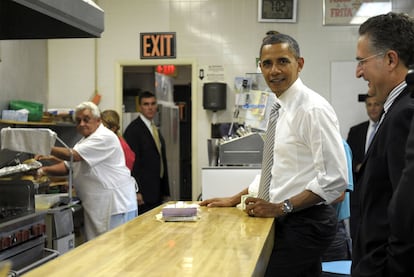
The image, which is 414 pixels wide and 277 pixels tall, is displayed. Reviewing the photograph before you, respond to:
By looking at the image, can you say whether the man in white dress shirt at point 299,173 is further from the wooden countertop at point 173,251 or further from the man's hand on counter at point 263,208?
the wooden countertop at point 173,251

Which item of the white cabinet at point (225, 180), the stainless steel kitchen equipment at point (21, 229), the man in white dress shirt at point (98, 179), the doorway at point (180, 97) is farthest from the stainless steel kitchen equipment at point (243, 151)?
the doorway at point (180, 97)

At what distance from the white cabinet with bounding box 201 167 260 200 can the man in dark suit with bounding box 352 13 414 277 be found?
2212 millimetres

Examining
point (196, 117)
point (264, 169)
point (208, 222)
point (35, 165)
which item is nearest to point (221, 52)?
point (196, 117)

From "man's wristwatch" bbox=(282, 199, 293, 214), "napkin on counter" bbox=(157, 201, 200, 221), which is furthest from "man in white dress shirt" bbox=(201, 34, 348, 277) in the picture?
"napkin on counter" bbox=(157, 201, 200, 221)

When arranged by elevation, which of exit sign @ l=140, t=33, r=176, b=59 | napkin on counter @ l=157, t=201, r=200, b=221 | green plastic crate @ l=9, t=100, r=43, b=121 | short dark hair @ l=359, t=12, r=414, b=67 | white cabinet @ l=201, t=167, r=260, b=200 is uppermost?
exit sign @ l=140, t=33, r=176, b=59

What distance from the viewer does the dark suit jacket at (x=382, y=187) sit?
1466 millimetres

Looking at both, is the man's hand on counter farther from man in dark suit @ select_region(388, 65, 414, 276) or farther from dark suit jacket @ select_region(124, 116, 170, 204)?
dark suit jacket @ select_region(124, 116, 170, 204)

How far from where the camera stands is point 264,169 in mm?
2400

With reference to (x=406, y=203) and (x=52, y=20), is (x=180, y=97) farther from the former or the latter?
(x=406, y=203)

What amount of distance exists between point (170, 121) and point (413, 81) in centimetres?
614

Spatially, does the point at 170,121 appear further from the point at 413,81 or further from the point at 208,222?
the point at 413,81

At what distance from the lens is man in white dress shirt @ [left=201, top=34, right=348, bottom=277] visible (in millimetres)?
2117

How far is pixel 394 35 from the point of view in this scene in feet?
5.27

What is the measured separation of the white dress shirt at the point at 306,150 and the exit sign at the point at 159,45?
3746mm
